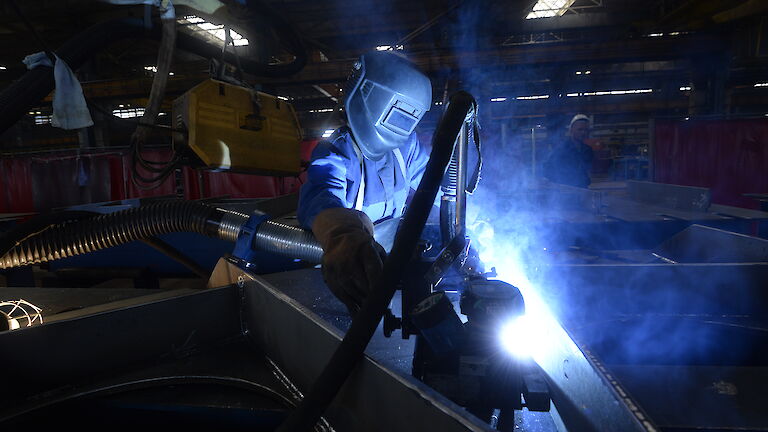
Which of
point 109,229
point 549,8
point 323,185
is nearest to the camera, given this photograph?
point 323,185

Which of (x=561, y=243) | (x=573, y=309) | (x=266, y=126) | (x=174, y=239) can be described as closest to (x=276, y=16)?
(x=266, y=126)

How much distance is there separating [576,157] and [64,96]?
489cm

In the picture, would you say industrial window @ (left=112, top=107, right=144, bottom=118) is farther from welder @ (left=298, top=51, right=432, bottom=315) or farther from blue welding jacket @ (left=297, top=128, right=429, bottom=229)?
welder @ (left=298, top=51, right=432, bottom=315)

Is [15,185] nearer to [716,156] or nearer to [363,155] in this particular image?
[363,155]

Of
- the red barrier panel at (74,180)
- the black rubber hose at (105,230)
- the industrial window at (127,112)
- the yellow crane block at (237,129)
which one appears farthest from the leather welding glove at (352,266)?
the industrial window at (127,112)

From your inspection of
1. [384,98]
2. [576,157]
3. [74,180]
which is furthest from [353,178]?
[74,180]

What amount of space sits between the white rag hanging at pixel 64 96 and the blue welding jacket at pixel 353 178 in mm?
1805

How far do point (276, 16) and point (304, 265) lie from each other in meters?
3.30

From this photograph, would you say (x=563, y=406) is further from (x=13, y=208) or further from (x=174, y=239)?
(x=13, y=208)

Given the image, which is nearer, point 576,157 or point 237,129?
point 237,129

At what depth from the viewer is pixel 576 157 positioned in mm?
4625

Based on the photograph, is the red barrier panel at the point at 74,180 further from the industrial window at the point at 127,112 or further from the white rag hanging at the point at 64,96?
the industrial window at the point at 127,112

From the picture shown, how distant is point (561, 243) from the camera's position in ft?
8.82

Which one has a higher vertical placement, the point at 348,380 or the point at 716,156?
the point at 716,156
